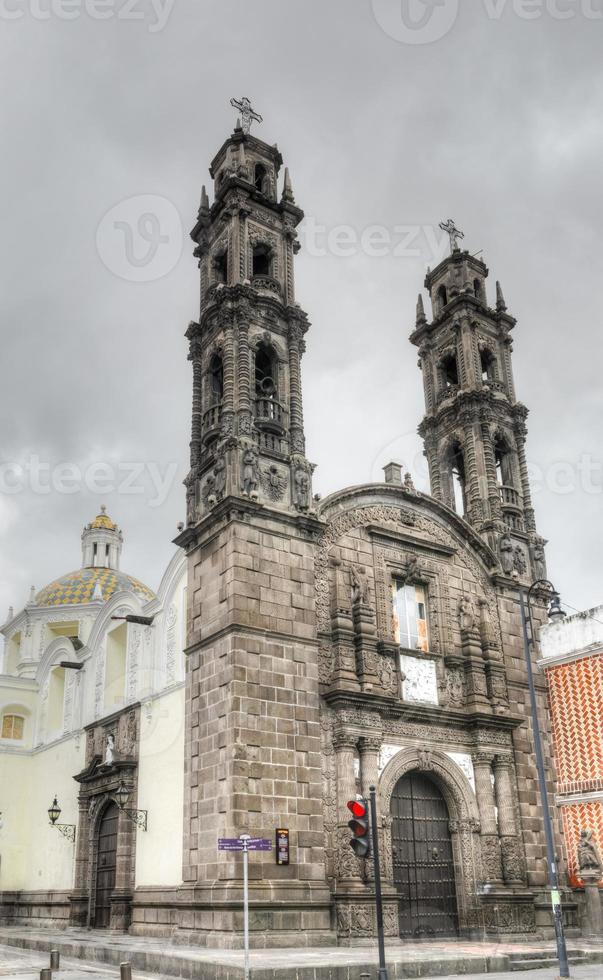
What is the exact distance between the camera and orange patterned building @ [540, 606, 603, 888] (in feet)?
85.9

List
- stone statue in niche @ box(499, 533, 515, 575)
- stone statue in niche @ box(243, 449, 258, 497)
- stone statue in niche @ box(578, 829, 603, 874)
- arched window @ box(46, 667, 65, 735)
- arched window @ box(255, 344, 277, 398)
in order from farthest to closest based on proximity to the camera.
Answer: arched window @ box(46, 667, 65, 735), stone statue in niche @ box(499, 533, 515, 575), arched window @ box(255, 344, 277, 398), stone statue in niche @ box(578, 829, 603, 874), stone statue in niche @ box(243, 449, 258, 497)

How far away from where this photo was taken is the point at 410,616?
26391mm

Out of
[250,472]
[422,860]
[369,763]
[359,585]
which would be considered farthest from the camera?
[359,585]

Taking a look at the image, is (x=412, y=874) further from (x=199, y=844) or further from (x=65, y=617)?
(x=65, y=617)

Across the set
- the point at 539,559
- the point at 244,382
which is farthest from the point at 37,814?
the point at 539,559

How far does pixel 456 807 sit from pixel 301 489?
9522mm

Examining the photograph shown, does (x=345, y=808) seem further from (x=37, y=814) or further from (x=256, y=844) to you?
(x=37, y=814)

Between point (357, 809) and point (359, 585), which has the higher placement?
point (359, 585)

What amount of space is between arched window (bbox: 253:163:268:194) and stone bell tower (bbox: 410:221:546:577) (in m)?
8.27

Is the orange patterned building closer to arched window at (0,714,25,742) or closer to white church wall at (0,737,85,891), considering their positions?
white church wall at (0,737,85,891)

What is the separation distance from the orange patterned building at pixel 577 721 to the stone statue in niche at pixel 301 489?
9576 millimetres

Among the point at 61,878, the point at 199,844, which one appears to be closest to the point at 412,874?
the point at 199,844

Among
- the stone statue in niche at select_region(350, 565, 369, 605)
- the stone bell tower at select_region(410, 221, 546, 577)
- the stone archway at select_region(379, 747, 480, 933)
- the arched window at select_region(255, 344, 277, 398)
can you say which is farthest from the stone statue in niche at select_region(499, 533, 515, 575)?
the arched window at select_region(255, 344, 277, 398)

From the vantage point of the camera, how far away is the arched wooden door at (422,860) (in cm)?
2303
